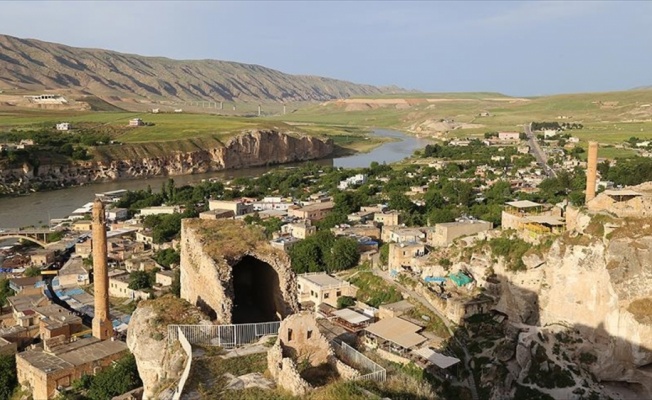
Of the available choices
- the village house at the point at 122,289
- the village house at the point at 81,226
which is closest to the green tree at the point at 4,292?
the village house at the point at 122,289

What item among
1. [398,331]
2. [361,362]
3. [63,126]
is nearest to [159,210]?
[398,331]

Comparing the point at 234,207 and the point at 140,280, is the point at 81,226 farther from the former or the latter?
the point at 140,280

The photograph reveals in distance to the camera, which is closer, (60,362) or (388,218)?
(60,362)

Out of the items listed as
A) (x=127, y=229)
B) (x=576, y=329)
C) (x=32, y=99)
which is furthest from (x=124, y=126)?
(x=576, y=329)

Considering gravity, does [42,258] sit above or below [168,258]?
below

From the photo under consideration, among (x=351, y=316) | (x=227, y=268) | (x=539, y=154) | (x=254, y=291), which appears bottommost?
(x=351, y=316)

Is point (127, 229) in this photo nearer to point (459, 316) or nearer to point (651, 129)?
point (459, 316)

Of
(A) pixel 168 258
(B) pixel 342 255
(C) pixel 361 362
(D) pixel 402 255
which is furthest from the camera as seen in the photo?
(A) pixel 168 258
